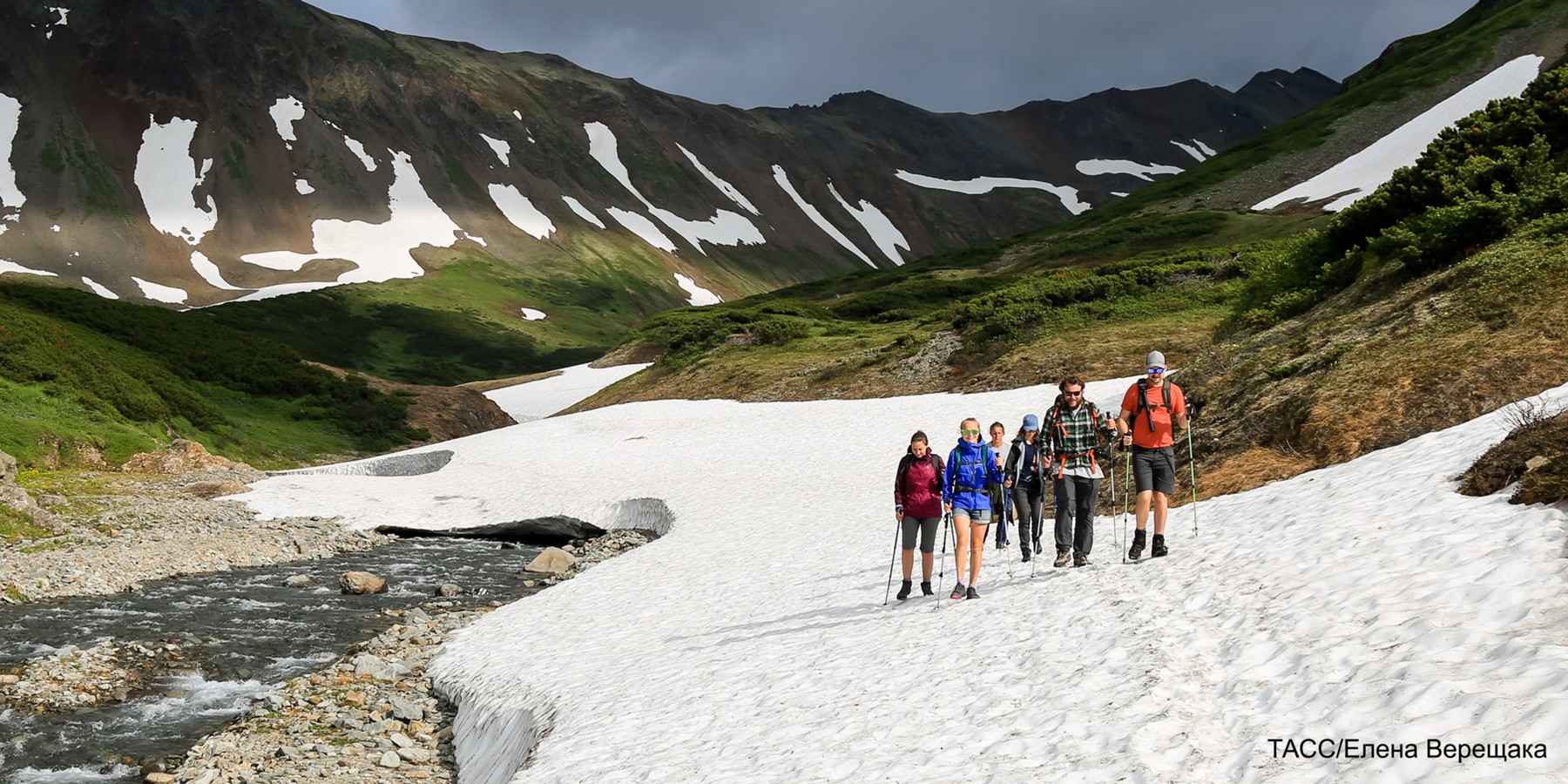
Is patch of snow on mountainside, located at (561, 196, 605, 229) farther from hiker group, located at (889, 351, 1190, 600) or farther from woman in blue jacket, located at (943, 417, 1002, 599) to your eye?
woman in blue jacket, located at (943, 417, 1002, 599)

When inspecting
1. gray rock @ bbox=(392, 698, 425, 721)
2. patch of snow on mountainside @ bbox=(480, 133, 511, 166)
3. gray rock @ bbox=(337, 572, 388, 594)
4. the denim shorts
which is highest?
patch of snow on mountainside @ bbox=(480, 133, 511, 166)

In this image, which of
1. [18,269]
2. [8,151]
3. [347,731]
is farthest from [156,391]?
[8,151]

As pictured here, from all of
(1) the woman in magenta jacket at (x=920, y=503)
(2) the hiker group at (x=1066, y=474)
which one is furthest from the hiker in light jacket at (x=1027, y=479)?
(1) the woman in magenta jacket at (x=920, y=503)

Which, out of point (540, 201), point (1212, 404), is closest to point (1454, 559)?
point (1212, 404)

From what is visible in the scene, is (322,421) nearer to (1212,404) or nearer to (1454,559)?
(1212,404)

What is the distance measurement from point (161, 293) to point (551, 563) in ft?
431

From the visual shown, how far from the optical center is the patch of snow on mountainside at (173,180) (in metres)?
148

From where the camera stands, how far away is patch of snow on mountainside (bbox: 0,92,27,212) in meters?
137

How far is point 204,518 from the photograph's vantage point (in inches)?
1108

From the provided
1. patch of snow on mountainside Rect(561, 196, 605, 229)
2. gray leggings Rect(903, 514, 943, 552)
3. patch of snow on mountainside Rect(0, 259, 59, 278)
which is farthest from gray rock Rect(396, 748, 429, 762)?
patch of snow on mountainside Rect(561, 196, 605, 229)

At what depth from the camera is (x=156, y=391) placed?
1741 inches

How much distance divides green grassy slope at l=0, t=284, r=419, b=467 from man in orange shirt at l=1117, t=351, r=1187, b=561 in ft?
114

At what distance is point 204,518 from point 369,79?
18244cm

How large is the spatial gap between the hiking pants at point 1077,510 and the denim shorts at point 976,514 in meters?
1.17
